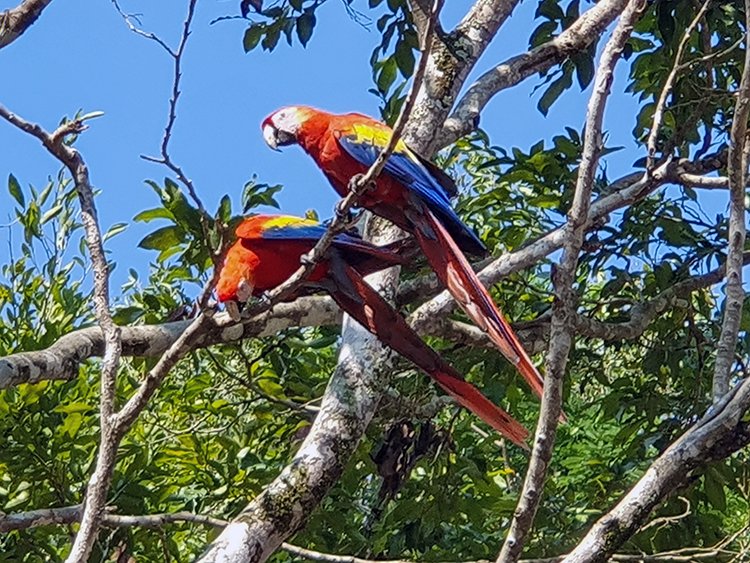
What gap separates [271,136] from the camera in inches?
118

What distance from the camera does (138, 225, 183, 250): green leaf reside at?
9.37ft

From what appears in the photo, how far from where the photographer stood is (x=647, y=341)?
353cm

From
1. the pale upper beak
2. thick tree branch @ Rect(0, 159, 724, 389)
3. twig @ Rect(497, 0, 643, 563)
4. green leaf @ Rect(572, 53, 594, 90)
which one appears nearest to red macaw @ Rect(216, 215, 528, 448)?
thick tree branch @ Rect(0, 159, 724, 389)

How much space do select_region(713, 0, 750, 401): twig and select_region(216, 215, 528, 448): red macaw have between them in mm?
563

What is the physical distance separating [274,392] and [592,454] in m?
1.48

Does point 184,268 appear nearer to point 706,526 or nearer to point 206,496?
point 206,496

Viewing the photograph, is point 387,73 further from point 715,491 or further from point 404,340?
point 715,491

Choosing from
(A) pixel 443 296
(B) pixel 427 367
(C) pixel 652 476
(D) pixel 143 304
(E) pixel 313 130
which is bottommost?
(C) pixel 652 476

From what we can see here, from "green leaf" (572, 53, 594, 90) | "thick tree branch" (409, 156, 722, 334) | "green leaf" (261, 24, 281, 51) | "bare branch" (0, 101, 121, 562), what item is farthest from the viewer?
"green leaf" (261, 24, 281, 51)

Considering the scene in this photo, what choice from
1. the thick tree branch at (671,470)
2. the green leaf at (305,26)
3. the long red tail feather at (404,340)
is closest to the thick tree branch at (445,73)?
the long red tail feather at (404,340)

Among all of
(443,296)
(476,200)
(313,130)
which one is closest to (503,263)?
(443,296)

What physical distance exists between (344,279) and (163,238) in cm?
64

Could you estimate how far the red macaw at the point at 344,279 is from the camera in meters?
2.39

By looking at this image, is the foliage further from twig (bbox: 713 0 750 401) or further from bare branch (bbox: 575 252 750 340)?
twig (bbox: 713 0 750 401)
